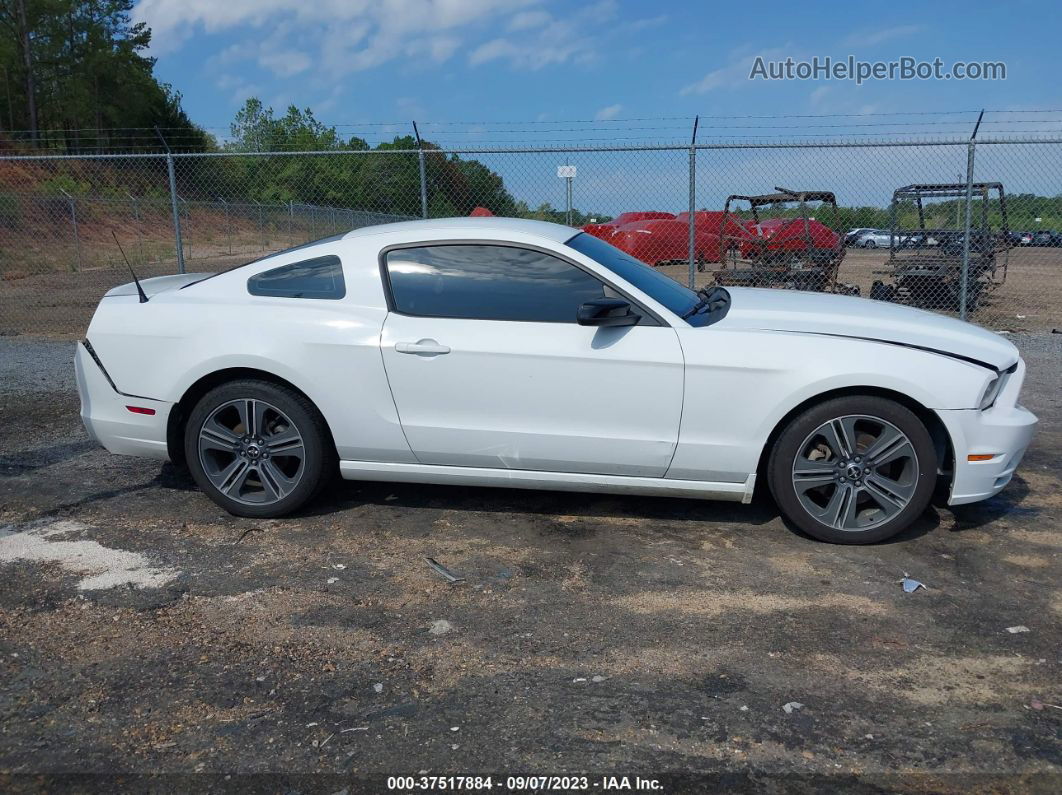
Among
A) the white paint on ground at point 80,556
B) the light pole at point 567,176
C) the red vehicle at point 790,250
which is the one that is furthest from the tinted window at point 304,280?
the red vehicle at point 790,250

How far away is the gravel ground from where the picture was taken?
8.63ft

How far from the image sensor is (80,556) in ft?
13.8

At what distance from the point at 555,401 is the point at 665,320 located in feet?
2.18

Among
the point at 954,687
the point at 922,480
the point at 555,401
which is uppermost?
the point at 555,401

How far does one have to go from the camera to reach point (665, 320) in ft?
14.0

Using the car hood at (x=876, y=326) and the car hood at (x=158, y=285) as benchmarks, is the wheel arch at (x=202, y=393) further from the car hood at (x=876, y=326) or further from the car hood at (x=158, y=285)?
the car hood at (x=876, y=326)

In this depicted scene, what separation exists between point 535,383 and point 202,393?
181 cm

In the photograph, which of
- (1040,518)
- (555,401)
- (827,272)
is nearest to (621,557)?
(555,401)

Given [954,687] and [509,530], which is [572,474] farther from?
[954,687]

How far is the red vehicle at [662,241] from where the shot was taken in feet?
61.7

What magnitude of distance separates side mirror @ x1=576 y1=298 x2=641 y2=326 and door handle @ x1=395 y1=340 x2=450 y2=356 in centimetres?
70

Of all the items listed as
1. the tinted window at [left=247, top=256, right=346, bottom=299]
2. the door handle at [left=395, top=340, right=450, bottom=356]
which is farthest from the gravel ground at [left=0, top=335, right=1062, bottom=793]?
the tinted window at [left=247, top=256, right=346, bottom=299]

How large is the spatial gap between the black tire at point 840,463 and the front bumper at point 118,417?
3149 mm

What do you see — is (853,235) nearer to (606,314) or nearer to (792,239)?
(792,239)
